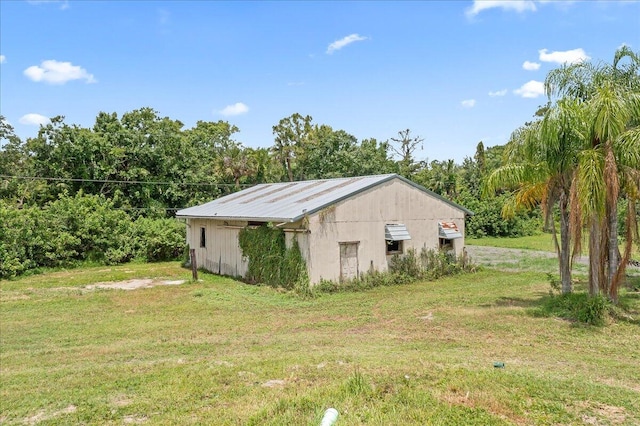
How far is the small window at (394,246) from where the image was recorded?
16.6 meters

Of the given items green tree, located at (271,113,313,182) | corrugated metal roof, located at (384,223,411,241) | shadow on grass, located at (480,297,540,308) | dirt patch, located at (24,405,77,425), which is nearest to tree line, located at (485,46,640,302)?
shadow on grass, located at (480,297,540,308)

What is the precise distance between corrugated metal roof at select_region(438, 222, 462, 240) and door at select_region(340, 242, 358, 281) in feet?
13.2

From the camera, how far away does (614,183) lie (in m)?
9.48

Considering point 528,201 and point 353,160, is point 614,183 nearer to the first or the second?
point 528,201

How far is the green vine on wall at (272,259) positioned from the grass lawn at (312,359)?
73cm

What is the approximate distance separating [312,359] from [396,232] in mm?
9753

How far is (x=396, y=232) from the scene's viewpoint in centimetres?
1625

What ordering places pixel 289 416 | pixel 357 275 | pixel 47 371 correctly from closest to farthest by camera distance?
pixel 289 416
pixel 47 371
pixel 357 275

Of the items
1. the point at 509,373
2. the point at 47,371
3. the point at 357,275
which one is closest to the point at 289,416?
the point at 509,373

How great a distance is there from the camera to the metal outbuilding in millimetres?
14805

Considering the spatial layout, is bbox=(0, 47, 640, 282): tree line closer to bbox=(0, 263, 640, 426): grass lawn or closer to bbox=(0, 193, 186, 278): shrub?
bbox=(0, 193, 186, 278): shrub

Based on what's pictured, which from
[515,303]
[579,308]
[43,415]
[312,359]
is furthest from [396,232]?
[43,415]

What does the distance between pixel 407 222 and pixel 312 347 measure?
374 inches

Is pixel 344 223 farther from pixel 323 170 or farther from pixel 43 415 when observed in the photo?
pixel 323 170
